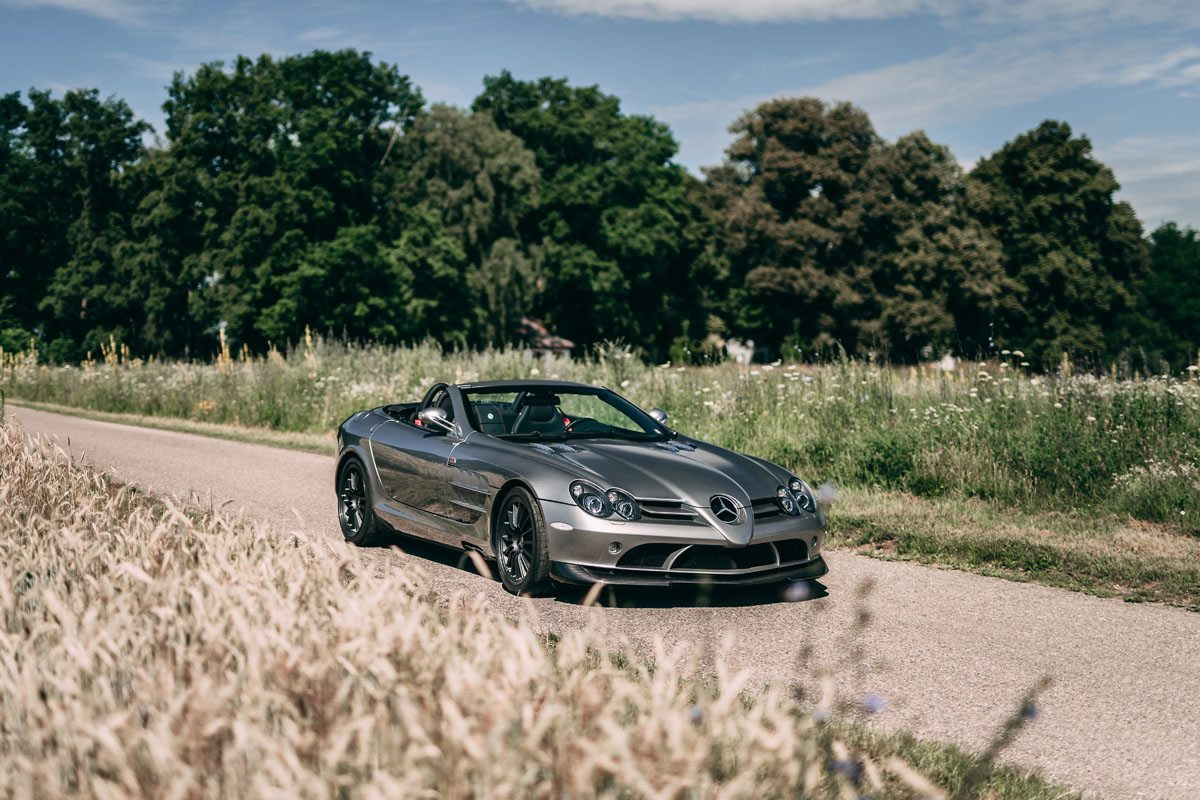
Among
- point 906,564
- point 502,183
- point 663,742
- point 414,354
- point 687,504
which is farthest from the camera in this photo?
point 502,183

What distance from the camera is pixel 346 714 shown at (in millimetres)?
3193

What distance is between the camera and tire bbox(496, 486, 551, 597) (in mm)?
7453

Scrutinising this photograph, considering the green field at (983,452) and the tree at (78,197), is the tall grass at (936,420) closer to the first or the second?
the green field at (983,452)

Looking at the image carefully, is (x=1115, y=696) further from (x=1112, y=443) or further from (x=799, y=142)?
(x=799, y=142)

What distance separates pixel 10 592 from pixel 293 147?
53.6 metres

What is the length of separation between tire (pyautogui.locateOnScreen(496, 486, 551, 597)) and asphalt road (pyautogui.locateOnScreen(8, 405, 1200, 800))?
15cm

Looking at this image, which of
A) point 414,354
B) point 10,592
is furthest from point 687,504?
point 414,354

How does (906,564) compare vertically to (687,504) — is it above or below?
below

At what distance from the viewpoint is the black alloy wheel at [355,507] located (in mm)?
9820

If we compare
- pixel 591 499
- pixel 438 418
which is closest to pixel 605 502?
pixel 591 499

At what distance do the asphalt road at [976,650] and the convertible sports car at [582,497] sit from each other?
30cm

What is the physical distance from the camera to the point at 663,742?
285 cm

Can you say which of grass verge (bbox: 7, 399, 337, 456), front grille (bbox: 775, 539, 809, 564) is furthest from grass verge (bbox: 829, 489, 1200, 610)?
grass verge (bbox: 7, 399, 337, 456)

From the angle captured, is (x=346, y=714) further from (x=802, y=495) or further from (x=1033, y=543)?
(x=1033, y=543)
